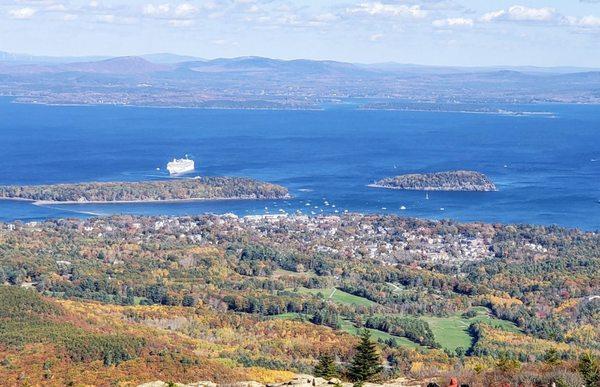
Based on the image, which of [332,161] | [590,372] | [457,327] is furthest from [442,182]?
[590,372]

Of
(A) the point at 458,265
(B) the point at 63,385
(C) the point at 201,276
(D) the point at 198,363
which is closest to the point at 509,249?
(A) the point at 458,265

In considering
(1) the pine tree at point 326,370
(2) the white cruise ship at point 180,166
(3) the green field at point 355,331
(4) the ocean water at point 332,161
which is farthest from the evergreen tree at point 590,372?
(2) the white cruise ship at point 180,166

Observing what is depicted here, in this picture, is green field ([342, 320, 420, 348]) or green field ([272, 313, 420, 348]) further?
green field ([272, 313, 420, 348])

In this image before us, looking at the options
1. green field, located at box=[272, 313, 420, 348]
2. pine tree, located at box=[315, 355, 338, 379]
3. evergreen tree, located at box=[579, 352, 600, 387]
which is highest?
evergreen tree, located at box=[579, 352, 600, 387]

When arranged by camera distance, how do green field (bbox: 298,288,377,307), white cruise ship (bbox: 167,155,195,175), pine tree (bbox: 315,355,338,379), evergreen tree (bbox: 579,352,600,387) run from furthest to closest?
white cruise ship (bbox: 167,155,195,175) < green field (bbox: 298,288,377,307) < pine tree (bbox: 315,355,338,379) < evergreen tree (bbox: 579,352,600,387)

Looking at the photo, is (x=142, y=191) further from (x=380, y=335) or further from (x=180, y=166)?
(x=380, y=335)

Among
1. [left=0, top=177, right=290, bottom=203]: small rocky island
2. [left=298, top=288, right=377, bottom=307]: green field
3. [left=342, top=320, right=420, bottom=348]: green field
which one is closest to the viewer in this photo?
[left=342, top=320, right=420, bottom=348]: green field

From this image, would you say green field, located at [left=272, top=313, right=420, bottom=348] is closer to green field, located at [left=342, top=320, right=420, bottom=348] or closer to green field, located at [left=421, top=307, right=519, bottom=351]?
green field, located at [left=342, top=320, right=420, bottom=348]

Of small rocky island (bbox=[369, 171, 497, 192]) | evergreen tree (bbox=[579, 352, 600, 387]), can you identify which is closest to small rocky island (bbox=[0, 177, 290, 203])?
small rocky island (bbox=[369, 171, 497, 192])
